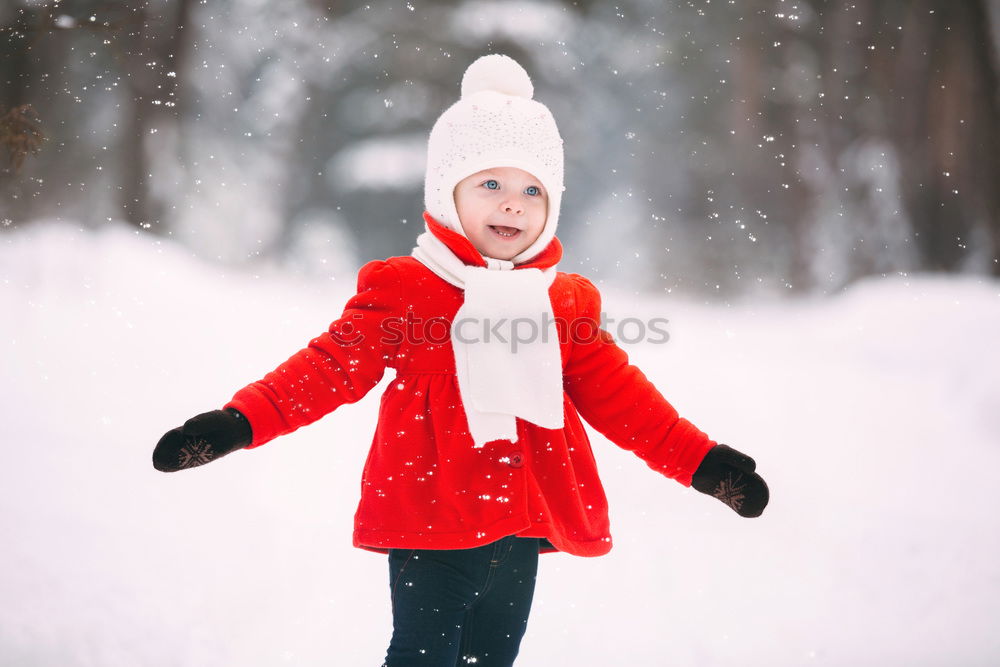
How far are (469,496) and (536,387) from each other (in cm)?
19

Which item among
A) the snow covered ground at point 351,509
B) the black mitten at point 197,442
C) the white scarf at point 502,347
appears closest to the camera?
the black mitten at point 197,442

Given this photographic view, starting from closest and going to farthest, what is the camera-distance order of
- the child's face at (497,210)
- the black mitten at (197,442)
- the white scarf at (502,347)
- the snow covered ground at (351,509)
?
the black mitten at (197,442), the white scarf at (502,347), the child's face at (497,210), the snow covered ground at (351,509)

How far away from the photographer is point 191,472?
6.60 ft

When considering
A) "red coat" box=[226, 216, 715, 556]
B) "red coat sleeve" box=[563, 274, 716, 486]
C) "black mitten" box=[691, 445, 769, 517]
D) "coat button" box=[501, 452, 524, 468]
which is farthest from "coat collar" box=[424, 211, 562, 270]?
"black mitten" box=[691, 445, 769, 517]

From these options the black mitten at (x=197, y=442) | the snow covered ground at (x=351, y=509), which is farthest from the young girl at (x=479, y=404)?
the snow covered ground at (x=351, y=509)

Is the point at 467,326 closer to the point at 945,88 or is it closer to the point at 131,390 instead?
the point at 131,390

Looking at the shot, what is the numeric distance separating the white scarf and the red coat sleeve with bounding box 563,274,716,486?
4.3 inches

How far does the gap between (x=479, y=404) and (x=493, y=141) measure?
0.42 m

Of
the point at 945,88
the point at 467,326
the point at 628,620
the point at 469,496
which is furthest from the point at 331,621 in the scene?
the point at 945,88

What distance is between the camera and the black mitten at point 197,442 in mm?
1021

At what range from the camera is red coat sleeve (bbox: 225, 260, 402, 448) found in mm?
1093

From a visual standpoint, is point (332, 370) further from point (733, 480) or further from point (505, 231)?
point (733, 480)

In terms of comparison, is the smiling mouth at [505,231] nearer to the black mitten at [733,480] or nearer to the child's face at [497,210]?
the child's face at [497,210]

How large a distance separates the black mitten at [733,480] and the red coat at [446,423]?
24mm
